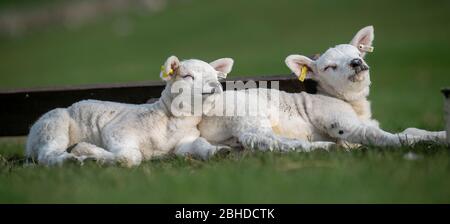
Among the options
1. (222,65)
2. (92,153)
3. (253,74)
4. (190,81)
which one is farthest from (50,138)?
(253,74)

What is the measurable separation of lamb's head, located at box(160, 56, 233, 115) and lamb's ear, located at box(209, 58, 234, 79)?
1.02 ft

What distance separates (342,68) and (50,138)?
114 inches

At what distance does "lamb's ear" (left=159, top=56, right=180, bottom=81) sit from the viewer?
702 cm

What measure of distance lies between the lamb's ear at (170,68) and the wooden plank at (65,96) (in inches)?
44.0

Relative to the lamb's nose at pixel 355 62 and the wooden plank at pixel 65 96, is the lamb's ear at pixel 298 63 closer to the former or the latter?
the wooden plank at pixel 65 96

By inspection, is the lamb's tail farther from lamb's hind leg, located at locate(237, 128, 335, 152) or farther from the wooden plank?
lamb's hind leg, located at locate(237, 128, 335, 152)

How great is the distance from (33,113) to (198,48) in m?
25.8

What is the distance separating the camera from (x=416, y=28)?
107 ft

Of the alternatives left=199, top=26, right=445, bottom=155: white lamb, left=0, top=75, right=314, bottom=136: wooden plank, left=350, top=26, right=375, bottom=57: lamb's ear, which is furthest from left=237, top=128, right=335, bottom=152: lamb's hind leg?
left=350, top=26, right=375, bottom=57: lamb's ear

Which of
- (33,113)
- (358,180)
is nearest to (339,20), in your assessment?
(33,113)

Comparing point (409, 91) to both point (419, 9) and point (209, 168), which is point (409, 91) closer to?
point (209, 168)

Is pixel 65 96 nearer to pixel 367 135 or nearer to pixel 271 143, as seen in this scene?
pixel 271 143

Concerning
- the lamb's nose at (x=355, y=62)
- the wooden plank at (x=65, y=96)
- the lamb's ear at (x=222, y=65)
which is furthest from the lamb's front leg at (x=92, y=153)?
the lamb's nose at (x=355, y=62)

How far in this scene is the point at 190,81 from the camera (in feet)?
22.9
